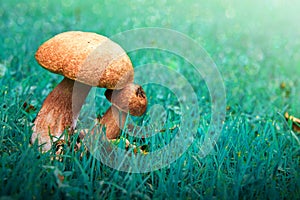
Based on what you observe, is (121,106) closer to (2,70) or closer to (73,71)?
(73,71)

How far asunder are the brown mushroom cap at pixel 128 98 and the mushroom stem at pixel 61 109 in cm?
19

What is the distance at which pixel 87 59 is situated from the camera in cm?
222

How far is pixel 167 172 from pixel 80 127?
58cm

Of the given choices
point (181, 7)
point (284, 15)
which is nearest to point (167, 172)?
point (181, 7)

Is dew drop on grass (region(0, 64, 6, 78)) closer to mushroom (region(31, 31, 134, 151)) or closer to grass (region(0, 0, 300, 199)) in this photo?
grass (region(0, 0, 300, 199))

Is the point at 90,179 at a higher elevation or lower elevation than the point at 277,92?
lower

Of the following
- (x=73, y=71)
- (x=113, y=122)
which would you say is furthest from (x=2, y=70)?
(x=73, y=71)

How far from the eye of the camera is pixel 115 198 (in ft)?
6.30

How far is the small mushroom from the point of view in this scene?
2406 mm

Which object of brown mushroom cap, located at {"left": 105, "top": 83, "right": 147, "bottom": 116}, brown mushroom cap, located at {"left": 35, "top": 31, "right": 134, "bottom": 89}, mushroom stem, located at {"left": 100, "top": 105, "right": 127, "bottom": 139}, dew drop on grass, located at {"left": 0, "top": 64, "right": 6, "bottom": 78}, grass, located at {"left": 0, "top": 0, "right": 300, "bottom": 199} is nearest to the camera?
grass, located at {"left": 0, "top": 0, "right": 300, "bottom": 199}

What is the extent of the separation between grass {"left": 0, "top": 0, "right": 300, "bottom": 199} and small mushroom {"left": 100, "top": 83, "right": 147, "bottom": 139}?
9.6 inches

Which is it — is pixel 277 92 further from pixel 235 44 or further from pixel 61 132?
pixel 61 132

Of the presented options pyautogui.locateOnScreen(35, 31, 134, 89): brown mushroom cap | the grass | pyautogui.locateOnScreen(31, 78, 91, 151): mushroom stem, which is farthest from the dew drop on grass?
pyautogui.locateOnScreen(35, 31, 134, 89): brown mushroom cap

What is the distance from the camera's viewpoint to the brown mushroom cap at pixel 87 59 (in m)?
2.22
